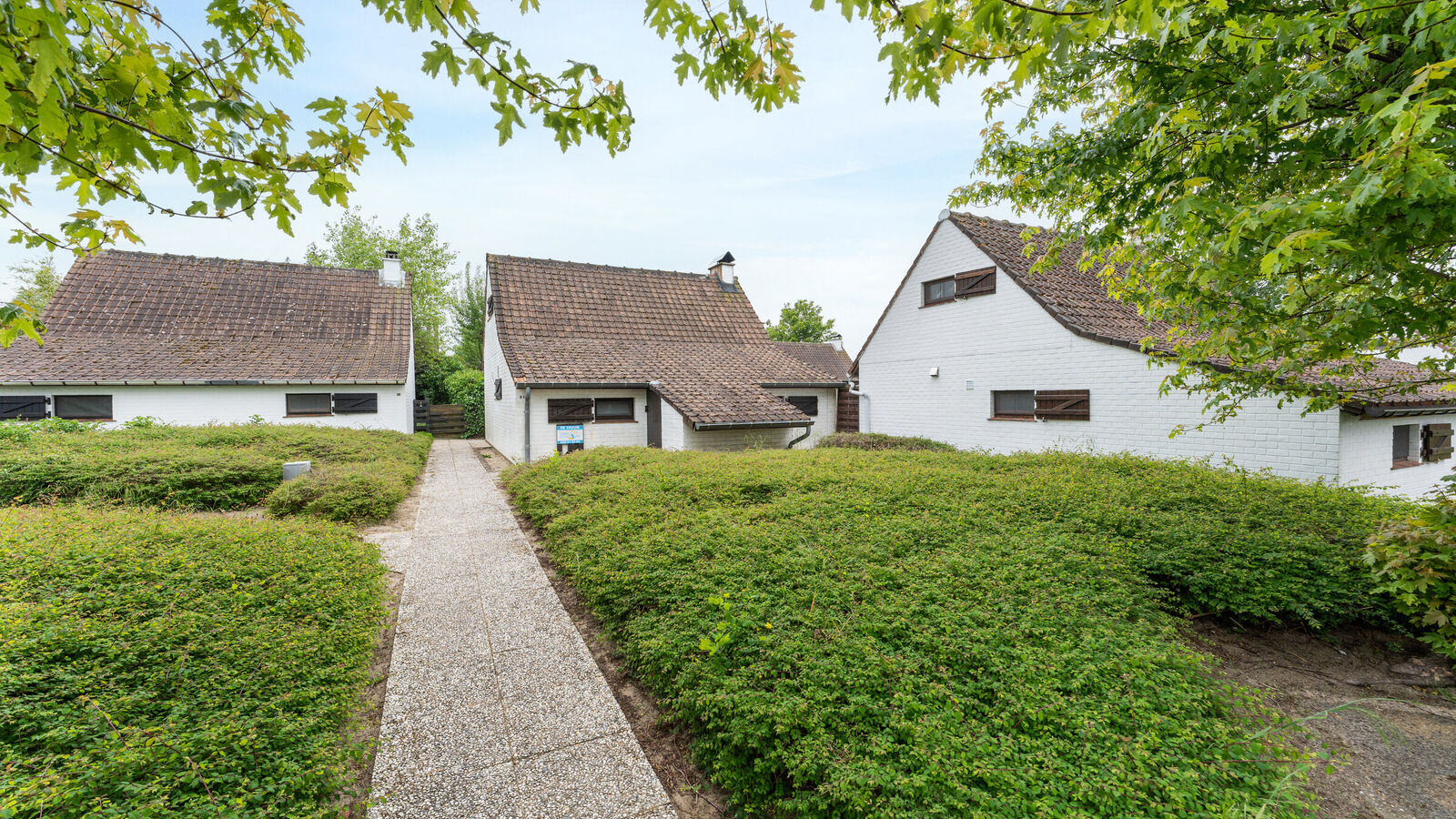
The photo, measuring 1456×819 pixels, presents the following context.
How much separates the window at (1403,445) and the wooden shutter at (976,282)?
6.37 meters

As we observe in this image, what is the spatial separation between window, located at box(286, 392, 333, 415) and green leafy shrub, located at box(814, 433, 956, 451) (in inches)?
543

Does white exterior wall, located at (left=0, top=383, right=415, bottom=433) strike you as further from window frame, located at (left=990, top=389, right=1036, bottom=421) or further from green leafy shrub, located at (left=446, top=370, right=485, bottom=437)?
window frame, located at (left=990, top=389, right=1036, bottom=421)

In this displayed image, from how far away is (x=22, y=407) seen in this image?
13180mm

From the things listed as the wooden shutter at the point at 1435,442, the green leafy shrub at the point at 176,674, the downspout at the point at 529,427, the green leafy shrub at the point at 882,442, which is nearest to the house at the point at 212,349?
the downspout at the point at 529,427

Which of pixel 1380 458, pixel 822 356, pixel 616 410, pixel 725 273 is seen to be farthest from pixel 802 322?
pixel 1380 458

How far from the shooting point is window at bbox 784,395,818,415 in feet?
49.7

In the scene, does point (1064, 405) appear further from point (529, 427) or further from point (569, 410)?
point (529, 427)

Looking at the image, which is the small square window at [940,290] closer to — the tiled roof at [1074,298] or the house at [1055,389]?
the house at [1055,389]

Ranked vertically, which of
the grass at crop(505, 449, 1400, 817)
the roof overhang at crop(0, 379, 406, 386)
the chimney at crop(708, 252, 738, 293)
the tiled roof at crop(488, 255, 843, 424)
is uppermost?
the chimney at crop(708, 252, 738, 293)

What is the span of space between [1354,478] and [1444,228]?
6864mm

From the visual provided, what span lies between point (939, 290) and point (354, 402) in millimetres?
16260

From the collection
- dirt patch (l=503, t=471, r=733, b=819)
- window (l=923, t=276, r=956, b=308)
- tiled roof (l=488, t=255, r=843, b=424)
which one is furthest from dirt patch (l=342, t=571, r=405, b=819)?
window (l=923, t=276, r=956, b=308)

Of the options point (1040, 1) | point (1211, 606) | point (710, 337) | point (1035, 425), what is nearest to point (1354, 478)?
point (1035, 425)

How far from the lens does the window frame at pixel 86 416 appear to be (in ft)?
43.8
